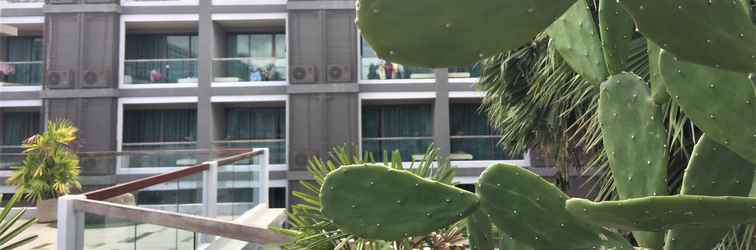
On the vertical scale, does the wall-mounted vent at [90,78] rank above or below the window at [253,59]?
below

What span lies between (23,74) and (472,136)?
514 inches

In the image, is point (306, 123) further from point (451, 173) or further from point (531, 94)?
point (451, 173)

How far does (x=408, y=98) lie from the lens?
48.1ft

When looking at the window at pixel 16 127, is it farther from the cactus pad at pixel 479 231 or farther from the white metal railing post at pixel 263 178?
the cactus pad at pixel 479 231

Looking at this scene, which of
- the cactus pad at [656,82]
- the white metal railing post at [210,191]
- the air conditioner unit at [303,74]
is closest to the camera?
the cactus pad at [656,82]

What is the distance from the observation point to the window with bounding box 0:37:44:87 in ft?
48.1

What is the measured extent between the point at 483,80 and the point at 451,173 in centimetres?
455

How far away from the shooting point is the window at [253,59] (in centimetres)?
→ 1470

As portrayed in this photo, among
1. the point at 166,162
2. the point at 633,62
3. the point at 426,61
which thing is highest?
the point at 633,62

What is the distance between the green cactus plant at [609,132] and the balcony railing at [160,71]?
14286mm

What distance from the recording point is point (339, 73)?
1432 centimetres

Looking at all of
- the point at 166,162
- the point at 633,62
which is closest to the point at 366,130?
the point at 166,162

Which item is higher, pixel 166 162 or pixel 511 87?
pixel 511 87

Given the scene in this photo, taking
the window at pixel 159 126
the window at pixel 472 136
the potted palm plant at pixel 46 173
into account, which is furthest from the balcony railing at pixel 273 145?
the potted palm plant at pixel 46 173
